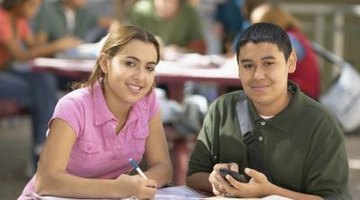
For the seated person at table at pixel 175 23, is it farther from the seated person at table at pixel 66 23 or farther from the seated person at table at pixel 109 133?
the seated person at table at pixel 109 133

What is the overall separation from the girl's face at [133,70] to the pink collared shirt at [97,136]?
0.30ft

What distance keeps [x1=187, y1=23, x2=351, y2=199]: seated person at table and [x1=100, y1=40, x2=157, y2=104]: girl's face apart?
336 millimetres

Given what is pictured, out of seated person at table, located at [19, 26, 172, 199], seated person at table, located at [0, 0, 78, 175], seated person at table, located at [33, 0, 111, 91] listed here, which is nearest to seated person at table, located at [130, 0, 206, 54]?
seated person at table, located at [33, 0, 111, 91]

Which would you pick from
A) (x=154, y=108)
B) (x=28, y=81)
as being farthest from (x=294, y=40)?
(x=154, y=108)

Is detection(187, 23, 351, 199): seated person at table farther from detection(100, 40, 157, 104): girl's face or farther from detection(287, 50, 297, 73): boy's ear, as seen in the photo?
detection(100, 40, 157, 104): girl's face

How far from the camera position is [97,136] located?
3.39 meters

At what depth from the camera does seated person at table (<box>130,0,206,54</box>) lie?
823 cm

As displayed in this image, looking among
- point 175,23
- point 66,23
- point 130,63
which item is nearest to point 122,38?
point 130,63

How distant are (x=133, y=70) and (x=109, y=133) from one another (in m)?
0.24

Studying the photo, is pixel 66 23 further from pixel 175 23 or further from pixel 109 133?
pixel 109 133

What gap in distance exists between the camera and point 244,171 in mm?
3232

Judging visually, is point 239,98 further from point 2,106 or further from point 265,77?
point 2,106

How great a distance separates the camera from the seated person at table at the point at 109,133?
3.20 meters

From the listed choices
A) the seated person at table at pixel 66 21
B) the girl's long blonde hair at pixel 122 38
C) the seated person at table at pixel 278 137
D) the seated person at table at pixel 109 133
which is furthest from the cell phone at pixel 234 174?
the seated person at table at pixel 66 21
